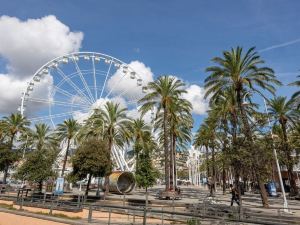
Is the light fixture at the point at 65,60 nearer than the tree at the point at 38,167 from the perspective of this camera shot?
No

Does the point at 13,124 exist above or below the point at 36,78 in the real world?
below

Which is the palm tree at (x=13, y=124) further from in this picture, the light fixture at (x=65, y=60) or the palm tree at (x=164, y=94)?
the palm tree at (x=164, y=94)

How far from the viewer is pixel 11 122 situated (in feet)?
189

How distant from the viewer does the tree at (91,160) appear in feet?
106

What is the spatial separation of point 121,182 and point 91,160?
41.0 feet

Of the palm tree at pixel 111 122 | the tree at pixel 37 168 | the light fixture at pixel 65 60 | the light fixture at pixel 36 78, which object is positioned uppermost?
the light fixture at pixel 65 60

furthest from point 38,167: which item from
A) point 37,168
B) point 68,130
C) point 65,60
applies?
point 65,60

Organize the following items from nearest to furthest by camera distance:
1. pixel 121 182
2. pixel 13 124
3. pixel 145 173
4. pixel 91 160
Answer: pixel 91 160 < pixel 145 173 < pixel 121 182 < pixel 13 124

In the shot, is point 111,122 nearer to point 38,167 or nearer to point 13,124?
point 38,167

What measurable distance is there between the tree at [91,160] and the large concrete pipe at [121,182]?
8429 mm

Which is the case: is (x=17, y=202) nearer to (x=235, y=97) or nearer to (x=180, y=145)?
(x=235, y=97)

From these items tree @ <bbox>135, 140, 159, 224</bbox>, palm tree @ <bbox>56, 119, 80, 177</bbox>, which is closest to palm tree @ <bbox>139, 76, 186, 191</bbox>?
tree @ <bbox>135, 140, 159, 224</bbox>

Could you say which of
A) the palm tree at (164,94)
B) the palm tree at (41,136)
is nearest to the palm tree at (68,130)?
the palm tree at (41,136)

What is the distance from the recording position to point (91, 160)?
32.2m
